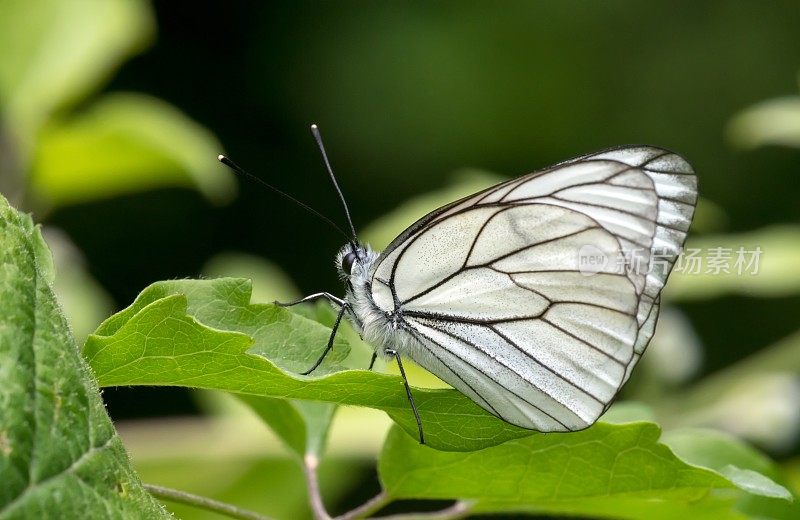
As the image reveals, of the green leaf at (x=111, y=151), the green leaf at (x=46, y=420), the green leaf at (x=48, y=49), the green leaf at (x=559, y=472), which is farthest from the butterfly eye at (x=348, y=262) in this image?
the green leaf at (x=48, y=49)

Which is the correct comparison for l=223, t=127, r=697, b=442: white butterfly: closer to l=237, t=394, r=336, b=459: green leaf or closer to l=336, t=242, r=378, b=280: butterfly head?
l=336, t=242, r=378, b=280: butterfly head

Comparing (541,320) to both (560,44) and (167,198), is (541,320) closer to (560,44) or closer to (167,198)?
(167,198)

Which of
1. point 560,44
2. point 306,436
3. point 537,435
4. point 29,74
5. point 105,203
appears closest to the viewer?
point 537,435

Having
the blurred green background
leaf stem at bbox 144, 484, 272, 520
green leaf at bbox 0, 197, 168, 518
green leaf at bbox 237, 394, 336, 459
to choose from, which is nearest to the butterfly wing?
green leaf at bbox 237, 394, 336, 459

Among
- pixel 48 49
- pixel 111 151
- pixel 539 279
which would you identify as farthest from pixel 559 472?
pixel 48 49

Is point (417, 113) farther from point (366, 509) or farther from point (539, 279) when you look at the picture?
point (366, 509)

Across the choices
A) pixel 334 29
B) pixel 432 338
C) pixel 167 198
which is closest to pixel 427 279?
pixel 432 338
